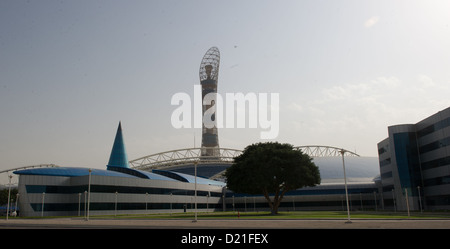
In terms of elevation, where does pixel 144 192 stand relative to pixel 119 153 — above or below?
below

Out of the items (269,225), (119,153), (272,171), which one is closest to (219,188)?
(119,153)

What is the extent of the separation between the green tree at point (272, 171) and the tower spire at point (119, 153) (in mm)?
51558

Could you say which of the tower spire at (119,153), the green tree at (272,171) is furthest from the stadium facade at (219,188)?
the green tree at (272,171)

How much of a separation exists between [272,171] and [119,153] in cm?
6312

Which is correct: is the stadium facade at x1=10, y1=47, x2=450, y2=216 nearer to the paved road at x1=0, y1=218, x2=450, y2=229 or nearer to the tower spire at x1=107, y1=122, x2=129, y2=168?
the tower spire at x1=107, y1=122, x2=129, y2=168

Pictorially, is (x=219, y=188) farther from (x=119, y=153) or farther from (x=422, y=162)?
(x=422, y=162)

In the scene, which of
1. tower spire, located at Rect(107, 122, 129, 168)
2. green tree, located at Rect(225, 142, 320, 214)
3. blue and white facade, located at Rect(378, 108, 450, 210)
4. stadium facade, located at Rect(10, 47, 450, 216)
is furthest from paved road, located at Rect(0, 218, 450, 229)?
tower spire, located at Rect(107, 122, 129, 168)

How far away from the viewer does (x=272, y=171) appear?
6888cm

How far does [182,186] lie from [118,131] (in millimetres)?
32957

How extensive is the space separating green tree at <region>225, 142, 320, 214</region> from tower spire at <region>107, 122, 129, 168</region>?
2030 inches

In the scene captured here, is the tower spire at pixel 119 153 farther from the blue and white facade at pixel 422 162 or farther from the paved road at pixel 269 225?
the blue and white facade at pixel 422 162

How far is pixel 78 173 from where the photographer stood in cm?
7894

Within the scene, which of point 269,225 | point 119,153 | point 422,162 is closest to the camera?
point 269,225

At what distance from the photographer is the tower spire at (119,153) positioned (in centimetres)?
11294
